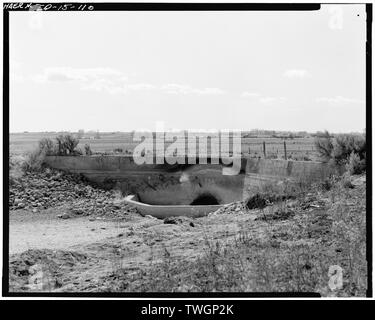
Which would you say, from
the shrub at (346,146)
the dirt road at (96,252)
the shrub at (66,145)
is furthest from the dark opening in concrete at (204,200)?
the shrub at (66,145)

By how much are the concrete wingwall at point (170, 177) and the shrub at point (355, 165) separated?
329 centimetres

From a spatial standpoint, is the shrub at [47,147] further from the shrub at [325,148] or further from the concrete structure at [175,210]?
the shrub at [325,148]

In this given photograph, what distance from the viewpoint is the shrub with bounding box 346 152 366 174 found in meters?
11.6

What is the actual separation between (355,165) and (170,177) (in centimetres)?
735

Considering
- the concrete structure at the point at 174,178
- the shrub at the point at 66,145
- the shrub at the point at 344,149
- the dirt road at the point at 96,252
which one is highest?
the shrub at the point at 66,145

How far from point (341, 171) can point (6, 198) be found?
9.54m

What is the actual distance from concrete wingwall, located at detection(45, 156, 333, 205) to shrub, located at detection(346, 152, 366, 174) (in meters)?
3.29

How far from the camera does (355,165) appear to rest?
11.8 meters

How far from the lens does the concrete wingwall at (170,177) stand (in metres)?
16.2

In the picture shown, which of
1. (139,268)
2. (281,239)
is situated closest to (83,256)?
(139,268)

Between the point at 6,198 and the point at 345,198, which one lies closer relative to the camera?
the point at 6,198

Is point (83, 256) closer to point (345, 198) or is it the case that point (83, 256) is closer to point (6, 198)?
point (6, 198)

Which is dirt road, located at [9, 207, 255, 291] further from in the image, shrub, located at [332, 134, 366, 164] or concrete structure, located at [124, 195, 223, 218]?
shrub, located at [332, 134, 366, 164]

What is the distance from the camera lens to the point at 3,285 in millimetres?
5059
